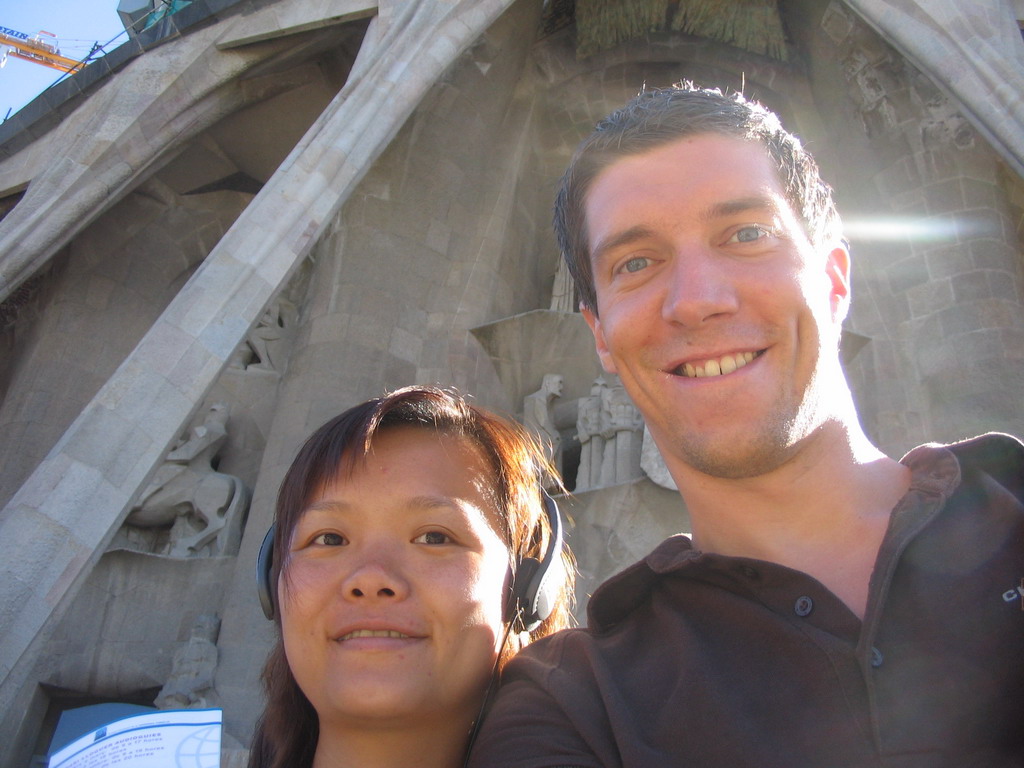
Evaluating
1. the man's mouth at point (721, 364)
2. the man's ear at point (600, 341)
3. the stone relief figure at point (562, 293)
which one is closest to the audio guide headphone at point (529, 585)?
the man's ear at point (600, 341)

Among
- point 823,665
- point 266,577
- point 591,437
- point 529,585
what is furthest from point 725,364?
point 591,437

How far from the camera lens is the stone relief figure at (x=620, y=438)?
19.0ft

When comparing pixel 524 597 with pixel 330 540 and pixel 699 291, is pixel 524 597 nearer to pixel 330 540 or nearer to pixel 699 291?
pixel 330 540

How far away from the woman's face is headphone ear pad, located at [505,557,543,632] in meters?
0.04

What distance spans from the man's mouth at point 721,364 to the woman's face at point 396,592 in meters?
0.49

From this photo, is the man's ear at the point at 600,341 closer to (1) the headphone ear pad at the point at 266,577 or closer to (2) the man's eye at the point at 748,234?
(2) the man's eye at the point at 748,234

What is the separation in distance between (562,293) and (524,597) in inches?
240

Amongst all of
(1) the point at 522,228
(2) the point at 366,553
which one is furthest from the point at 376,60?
(2) the point at 366,553

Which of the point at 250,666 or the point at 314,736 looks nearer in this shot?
the point at 314,736

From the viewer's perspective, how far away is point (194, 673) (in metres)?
5.35

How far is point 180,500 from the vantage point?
20.6 ft

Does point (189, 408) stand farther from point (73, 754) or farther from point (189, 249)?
point (189, 249)

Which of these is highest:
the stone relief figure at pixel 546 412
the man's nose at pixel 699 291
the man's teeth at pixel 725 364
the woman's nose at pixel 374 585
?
the stone relief figure at pixel 546 412

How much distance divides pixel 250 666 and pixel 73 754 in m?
4.23
